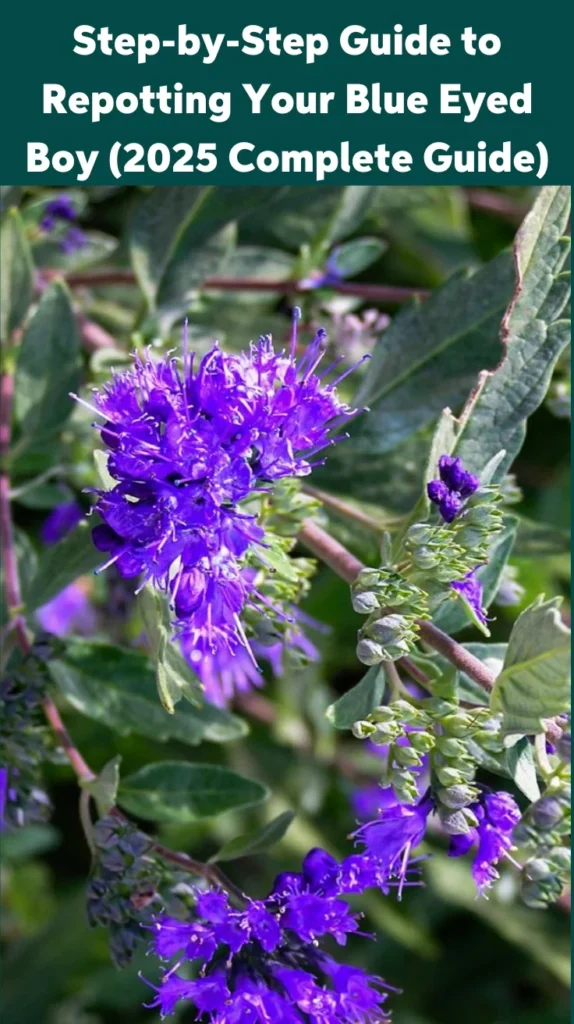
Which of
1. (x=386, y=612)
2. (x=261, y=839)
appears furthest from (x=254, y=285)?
(x=261, y=839)

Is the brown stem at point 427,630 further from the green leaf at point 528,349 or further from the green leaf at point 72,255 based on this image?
the green leaf at point 72,255

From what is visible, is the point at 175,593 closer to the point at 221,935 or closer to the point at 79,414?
the point at 221,935

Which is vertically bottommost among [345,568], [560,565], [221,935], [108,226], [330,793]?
[330,793]

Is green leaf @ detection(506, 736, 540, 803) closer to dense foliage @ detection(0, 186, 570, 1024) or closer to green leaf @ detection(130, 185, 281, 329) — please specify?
dense foliage @ detection(0, 186, 570, 1024)

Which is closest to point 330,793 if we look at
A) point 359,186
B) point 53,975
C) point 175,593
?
point 53,975

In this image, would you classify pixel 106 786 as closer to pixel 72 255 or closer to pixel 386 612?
pixel 386 612

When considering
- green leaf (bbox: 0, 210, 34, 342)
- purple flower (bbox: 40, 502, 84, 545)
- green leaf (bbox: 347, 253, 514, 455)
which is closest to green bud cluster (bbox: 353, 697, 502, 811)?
green leaf (bbox: 347, 253, 514, 455)

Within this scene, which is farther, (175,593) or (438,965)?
(438,965)

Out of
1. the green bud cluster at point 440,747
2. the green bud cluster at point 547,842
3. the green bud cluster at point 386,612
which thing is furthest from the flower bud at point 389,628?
the green bud cluster at point 547,842
